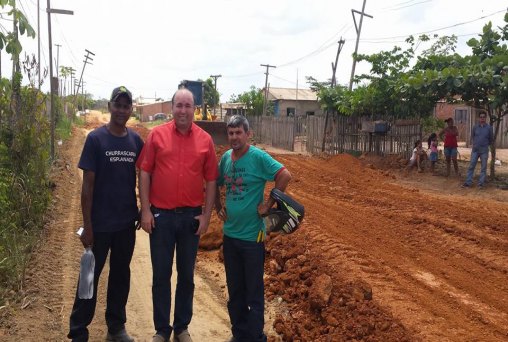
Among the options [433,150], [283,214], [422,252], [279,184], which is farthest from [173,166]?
[433,150]

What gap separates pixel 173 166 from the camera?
3.80 meters

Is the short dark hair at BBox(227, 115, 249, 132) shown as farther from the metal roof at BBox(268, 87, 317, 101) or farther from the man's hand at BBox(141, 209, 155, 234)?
the metal roof at BBox(268, 87, 317, 101)

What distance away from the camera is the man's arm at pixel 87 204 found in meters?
3.74

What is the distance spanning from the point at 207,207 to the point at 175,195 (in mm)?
301

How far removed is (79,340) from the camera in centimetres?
379

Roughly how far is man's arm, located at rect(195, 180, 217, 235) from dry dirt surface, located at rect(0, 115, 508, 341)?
111 cm

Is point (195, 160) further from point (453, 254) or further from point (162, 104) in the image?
point (162, 104)

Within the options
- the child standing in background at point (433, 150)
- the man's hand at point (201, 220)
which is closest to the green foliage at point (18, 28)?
the man's hand at point (201, 220)

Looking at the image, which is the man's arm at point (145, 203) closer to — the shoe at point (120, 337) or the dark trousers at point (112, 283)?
the dark trousers at point (112, 283)

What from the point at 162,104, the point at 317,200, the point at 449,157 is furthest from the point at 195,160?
the point at 162,104

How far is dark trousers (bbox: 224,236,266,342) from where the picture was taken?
3.87 meters

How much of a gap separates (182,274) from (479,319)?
99.4 inches

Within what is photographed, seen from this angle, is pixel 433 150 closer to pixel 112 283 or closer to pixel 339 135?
pixel 339 135

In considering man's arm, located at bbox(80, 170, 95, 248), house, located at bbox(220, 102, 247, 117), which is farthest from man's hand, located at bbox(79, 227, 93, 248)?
house, located at bbox(220, 102, 247, 117)
